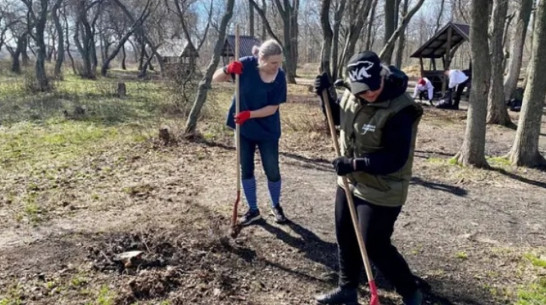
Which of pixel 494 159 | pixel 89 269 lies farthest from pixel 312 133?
pixel 89 269

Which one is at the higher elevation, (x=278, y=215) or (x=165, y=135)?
(x=165, y=135)

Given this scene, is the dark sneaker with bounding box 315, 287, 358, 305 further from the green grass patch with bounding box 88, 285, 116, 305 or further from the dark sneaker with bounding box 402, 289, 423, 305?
the green grass patch with bounding box 88, 285, 116, 305

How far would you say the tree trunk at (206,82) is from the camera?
7.96 metres

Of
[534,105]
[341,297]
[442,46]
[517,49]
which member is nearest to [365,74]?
[341,297]

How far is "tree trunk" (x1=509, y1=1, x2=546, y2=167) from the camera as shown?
5.77 m

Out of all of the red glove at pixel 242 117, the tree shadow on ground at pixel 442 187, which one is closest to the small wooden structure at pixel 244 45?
the tree shadow on ground at pixel 442 187

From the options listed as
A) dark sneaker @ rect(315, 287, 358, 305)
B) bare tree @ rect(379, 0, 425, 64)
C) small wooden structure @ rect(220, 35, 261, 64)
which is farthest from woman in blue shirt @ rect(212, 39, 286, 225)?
small wooden structure @ rect(220, 35, 261, 64)

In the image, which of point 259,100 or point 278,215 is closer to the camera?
point 259,100

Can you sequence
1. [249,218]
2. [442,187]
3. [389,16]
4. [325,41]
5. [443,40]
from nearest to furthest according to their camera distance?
[249,218] < [442,187] < [325,41] < [389,16] < [443,40]

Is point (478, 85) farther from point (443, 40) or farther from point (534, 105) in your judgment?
point (443, 40)

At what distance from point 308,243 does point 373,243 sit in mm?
1411

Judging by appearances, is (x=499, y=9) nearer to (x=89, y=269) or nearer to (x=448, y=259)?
(x=448, y=259)

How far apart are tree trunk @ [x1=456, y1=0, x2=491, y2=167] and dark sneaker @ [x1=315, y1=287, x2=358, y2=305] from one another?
4.03 meters

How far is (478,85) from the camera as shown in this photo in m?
5.88
